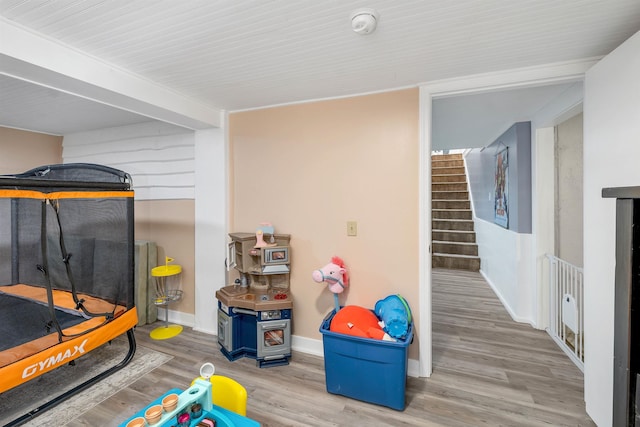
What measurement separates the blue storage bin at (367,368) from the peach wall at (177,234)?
1.82 meters

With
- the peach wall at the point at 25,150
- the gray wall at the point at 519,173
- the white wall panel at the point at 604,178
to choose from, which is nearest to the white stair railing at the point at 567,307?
the gray wall at the point at 519,173

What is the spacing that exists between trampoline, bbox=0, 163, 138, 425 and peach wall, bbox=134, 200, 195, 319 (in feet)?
2.44

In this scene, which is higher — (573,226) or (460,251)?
(573,226)

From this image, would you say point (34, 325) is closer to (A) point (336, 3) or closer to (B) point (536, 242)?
(A) point (336, 3)

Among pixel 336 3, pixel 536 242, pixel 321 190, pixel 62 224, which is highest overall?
pixel 336 3

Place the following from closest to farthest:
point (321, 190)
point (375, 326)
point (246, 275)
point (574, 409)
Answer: point (574, 409) → point (375, 326) → point (321, 190) → point (246, 275)

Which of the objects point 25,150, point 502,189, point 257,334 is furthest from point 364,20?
point 25,150

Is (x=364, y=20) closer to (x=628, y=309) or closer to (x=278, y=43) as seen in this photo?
(x=278, y=43)

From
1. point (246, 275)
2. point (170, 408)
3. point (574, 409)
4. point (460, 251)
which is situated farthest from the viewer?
point (460, 251)

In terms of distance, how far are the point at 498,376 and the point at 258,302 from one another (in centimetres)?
193

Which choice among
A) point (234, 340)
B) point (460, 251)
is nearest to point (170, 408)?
point (234, 340)

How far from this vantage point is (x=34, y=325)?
1892 mm

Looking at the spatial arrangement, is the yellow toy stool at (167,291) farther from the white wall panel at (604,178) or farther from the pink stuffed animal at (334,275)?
the white wall panel at (604,178)

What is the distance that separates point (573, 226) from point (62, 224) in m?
4.17
